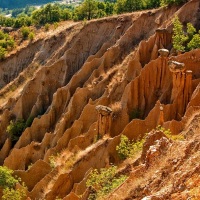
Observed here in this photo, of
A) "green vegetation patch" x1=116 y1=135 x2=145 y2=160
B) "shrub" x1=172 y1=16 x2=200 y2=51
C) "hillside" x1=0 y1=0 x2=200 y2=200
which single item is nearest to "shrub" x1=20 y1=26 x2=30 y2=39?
"hillside" x1=0 y1=0 x2=200 y2=200

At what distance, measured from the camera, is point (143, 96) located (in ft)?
106

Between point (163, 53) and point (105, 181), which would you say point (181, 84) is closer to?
point (163, 53)

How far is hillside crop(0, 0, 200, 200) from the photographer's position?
16.8m

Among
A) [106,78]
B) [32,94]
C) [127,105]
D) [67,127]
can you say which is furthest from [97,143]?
[32,94]

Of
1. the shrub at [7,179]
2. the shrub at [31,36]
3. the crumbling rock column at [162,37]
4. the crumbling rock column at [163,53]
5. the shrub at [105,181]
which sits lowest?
the shrub at [7,179]

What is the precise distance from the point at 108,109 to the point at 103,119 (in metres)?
0.87

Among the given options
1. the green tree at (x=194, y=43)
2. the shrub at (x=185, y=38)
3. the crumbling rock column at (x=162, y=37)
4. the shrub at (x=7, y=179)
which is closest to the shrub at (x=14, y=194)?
the shrub at (x=7, y=179)

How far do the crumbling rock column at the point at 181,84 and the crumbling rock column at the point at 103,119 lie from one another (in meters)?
5.07

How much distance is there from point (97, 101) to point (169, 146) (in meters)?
17.7

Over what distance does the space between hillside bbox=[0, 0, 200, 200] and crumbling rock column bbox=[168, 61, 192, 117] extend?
73mm

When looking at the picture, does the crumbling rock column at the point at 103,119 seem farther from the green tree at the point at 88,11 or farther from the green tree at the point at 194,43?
the green tree at the point at 88,11

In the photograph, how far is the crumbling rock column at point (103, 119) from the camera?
1199 inches

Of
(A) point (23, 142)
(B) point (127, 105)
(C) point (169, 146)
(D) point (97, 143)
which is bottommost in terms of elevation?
(A) point (23, 142)

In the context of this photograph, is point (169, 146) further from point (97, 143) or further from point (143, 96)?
point (143, 96)
